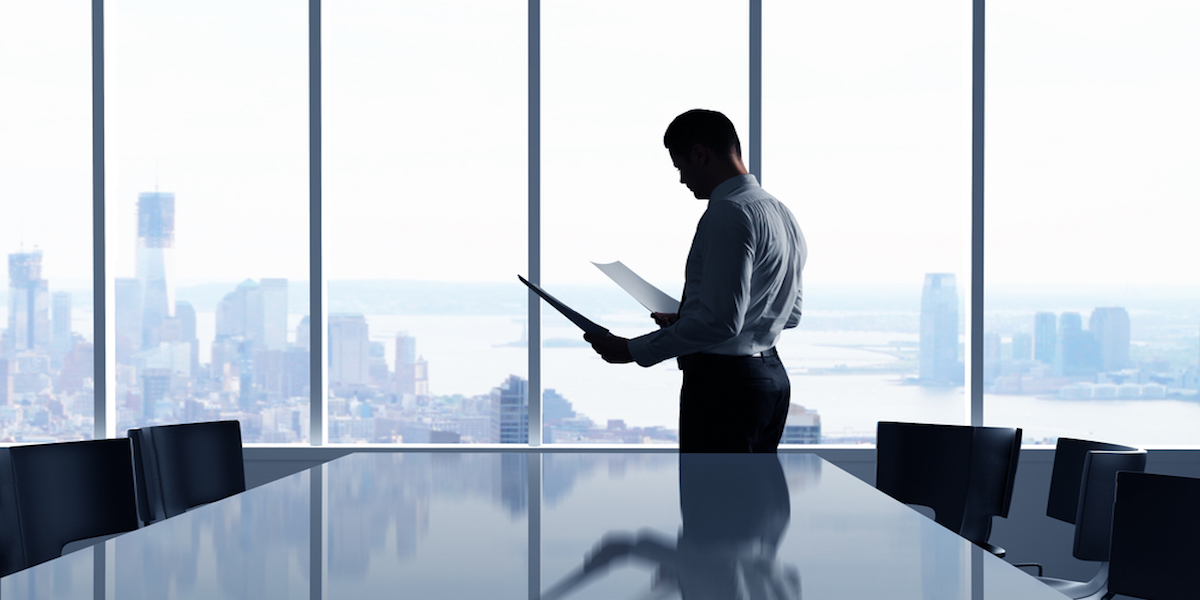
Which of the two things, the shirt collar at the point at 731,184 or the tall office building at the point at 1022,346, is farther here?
the tall office building at the point at 1022,346

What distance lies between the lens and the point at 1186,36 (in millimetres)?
3873

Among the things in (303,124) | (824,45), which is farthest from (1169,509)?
(303,124)

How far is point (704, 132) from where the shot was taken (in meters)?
2.27

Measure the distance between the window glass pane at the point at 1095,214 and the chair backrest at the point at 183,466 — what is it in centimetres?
309

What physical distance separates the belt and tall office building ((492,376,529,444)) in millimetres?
1818

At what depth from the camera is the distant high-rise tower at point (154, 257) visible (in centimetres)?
402

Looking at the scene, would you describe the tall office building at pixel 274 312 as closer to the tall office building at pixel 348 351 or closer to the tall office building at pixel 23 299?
the tall office building at pixel 348 351

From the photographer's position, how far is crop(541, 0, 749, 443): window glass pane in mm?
3918

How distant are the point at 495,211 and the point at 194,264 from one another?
1374 millimetres

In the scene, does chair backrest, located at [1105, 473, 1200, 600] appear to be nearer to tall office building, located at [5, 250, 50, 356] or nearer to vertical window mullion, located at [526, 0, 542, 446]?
vertical window mullion, located at [526, 0, 542, 446]

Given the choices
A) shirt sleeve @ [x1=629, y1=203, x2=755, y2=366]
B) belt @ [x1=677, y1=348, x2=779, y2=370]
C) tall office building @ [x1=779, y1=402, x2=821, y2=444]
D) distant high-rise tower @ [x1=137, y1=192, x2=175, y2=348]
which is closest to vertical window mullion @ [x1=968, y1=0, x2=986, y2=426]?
tall office building @ [x1=779, y1=402, x2=821, y2=444]

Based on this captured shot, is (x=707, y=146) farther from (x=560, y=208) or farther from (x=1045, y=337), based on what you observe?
(x=1045, y=337)

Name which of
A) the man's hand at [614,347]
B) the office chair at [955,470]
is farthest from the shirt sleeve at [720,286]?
the office chair at [955,470]

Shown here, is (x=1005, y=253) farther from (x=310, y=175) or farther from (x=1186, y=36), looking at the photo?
(x=310, y=175)
